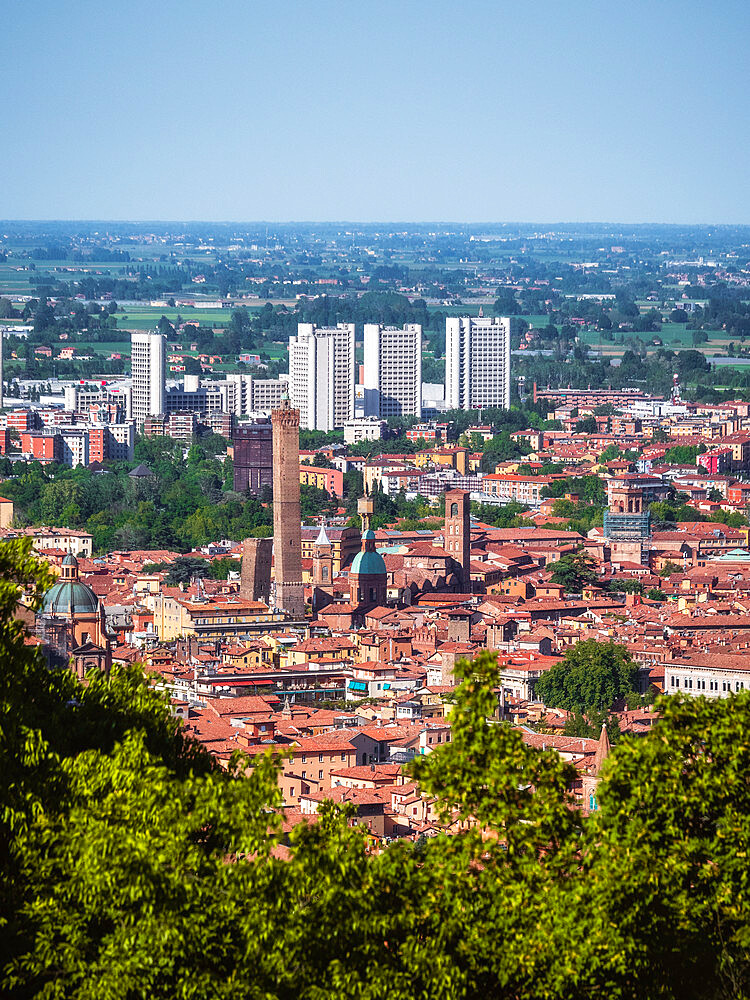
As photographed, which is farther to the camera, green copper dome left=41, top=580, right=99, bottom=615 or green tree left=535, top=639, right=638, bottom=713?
green copper dome left=41, top=580, right=99, bottom=615

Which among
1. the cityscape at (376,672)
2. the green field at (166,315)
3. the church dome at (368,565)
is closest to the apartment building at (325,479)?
the cityscape at (376,672)

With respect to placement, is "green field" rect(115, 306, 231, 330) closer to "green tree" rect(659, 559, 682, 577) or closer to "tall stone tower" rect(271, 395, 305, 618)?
"green tree" rect(659, 559, 682, 577)

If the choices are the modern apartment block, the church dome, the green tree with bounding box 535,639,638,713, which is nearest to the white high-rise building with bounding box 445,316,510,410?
the modern apartment block

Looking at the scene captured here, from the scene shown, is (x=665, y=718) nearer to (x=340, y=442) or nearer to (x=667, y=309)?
(x=340, y=442)

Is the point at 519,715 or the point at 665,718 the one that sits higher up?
the point at 665,718

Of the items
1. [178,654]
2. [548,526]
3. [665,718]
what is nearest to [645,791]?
[665,718]

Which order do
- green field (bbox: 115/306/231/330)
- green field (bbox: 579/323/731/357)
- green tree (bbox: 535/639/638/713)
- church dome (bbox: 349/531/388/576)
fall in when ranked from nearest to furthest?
green tree (bbox: 535/639/638/713), church dome (bbox: 349/531/388/576), green field (bbox: 579/323/731/357), green field (bbox: 115/306/231/330)

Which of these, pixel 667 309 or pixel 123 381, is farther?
pixel 667 309

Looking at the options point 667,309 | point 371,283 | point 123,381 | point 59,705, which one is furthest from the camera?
point 371,283
